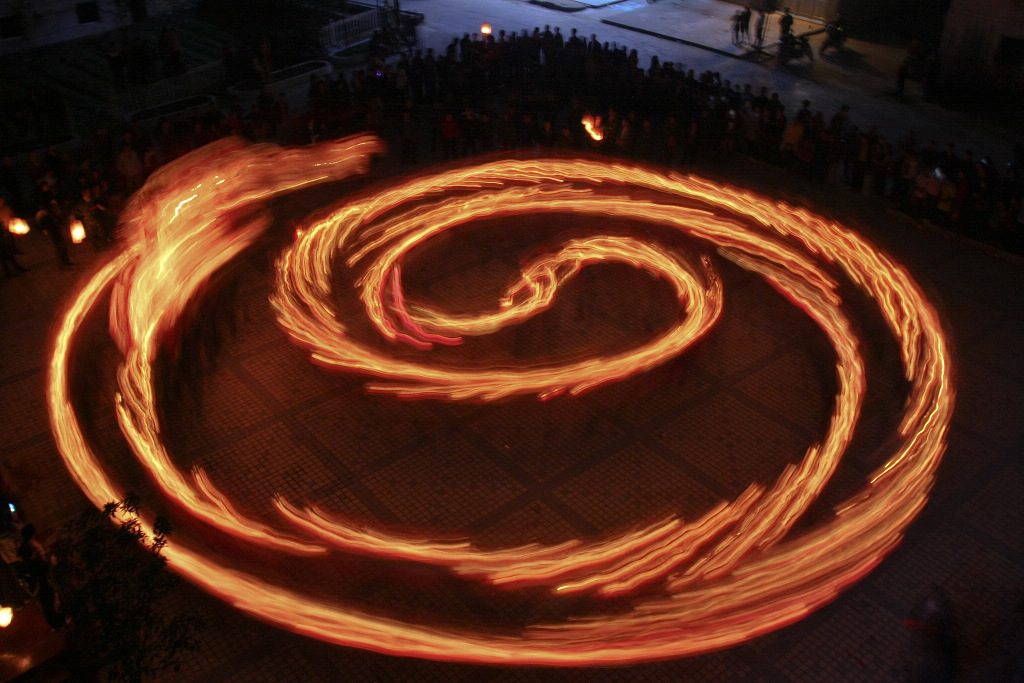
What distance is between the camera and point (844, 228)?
14750mm

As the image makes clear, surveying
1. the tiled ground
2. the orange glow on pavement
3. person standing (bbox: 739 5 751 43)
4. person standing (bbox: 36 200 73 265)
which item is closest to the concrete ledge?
the orange glow on pavement

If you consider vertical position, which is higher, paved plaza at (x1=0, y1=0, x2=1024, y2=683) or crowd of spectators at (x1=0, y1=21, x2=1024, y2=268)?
crowd of spectators at (x1=0, y1=21, x2=1024, y2=268)

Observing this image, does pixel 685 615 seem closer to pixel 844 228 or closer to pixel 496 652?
pixel 496 652

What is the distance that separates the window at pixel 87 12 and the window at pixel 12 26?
5.58 feet

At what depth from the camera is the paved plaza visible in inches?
317

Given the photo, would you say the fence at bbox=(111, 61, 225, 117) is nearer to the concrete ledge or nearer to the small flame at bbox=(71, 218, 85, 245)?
the concrete ledge

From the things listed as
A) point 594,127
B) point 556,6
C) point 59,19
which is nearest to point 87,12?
point 59,19

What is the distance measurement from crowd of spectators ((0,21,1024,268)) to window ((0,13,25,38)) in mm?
8572

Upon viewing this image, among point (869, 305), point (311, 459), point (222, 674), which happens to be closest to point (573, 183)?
point (869, 305)

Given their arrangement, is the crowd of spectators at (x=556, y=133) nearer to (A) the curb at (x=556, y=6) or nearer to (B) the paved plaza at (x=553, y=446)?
(B) the paved plaza at (x=553, y=446)

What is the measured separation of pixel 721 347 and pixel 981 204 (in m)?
5.75

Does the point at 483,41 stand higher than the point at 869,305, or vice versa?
the point at 483,41

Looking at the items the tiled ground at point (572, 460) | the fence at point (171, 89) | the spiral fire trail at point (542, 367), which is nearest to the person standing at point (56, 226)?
the spiral fire trail at point (542, 367)

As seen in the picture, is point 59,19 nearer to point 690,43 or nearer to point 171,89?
point 171,89
